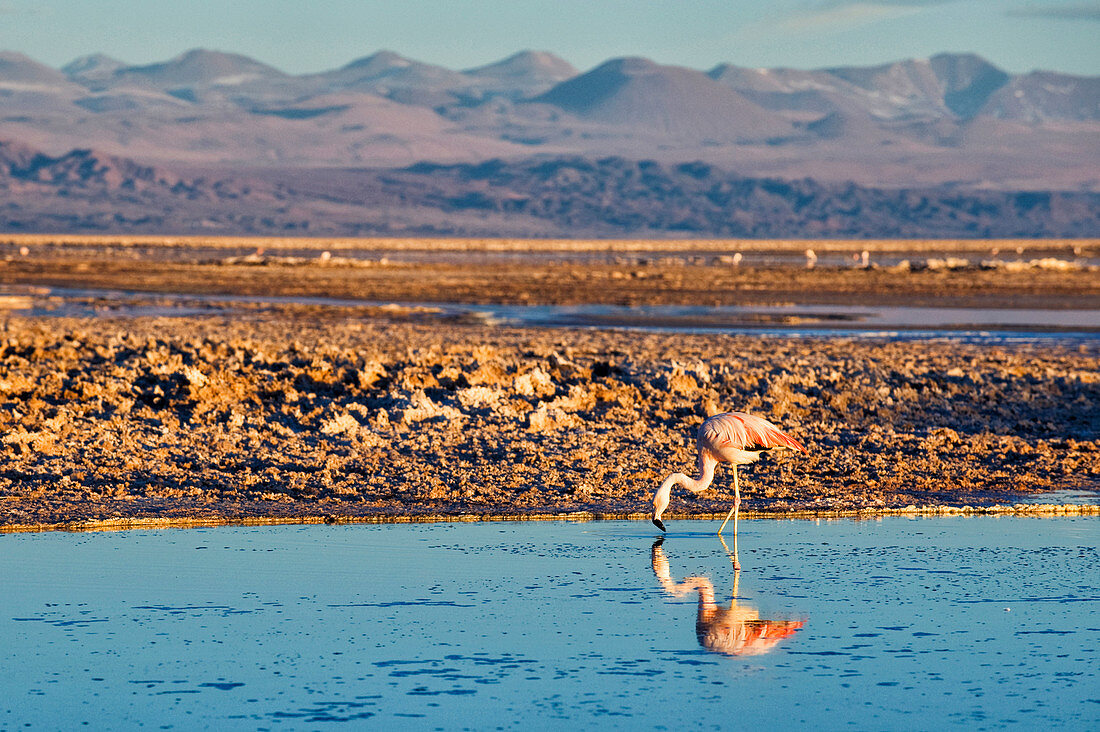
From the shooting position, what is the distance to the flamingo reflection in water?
794 cm

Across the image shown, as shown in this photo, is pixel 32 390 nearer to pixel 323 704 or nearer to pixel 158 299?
pixel 323 704

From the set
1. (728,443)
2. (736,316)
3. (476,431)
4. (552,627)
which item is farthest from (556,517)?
(736,316)

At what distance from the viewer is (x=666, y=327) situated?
34156mm

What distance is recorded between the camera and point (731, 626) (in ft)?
27.4

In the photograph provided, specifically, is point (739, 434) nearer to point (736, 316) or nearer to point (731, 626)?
point (731, 626)

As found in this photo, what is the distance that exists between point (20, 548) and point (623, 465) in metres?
5.17

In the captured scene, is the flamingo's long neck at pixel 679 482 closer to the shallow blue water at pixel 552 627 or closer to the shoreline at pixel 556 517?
the shallow blue water at pixel 552 627

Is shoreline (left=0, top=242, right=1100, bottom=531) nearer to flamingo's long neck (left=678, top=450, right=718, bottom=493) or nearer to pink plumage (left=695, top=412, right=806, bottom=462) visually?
flamingo's long neck (left=678, top=450, right=718, bottom=493)

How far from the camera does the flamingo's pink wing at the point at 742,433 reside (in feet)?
35.2

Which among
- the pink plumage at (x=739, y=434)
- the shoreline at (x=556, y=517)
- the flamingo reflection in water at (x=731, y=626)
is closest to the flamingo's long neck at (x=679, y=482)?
the pink plumage at (x=739, y=434)

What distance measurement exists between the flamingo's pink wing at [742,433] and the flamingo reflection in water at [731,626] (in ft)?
4.95

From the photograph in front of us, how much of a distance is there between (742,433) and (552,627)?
9.44 ft

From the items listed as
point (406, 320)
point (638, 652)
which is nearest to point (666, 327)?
point (406, 320)

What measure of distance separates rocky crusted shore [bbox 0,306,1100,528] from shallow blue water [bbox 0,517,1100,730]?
4.04 ft
